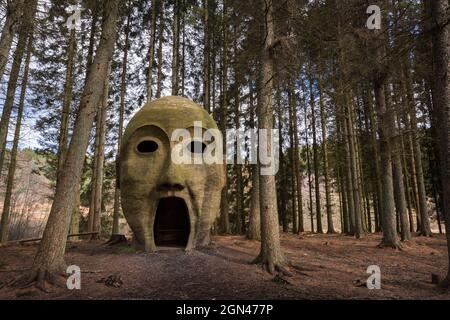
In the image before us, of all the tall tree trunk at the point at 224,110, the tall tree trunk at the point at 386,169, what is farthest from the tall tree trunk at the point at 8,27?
the tall tree trunk at the point at 386,169

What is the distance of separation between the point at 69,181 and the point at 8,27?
16.1 feet

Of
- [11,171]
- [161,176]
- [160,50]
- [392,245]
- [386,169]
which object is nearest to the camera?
[161,176]

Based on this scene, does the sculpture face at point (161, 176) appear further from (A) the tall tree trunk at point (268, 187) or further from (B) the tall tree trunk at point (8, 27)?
(B) the tall tree trunk at point (8, 27)

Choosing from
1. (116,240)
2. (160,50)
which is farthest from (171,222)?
(160,50)

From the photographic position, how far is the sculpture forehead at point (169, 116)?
10.4 m

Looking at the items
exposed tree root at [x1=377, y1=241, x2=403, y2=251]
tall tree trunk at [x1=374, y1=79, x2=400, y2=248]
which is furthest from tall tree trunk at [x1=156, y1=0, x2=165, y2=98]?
exposed tree root at [x1=377, y1=241, x2=403, y2=251]

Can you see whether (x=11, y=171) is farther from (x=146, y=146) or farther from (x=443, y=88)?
(x=443, y=88)

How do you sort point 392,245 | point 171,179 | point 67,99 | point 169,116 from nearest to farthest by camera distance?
point 171,179 → point 169,116 → point 392,245 → point 67,99

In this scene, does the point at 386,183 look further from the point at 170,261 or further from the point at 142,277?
the point at 142,277

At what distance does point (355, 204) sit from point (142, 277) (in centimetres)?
1293

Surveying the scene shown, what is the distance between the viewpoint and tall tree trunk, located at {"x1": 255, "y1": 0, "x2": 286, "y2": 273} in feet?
25.5

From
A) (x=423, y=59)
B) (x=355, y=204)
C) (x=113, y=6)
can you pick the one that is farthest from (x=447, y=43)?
(x=355, y=204)

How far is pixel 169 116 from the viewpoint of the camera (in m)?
10.6

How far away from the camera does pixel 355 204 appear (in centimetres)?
1598
